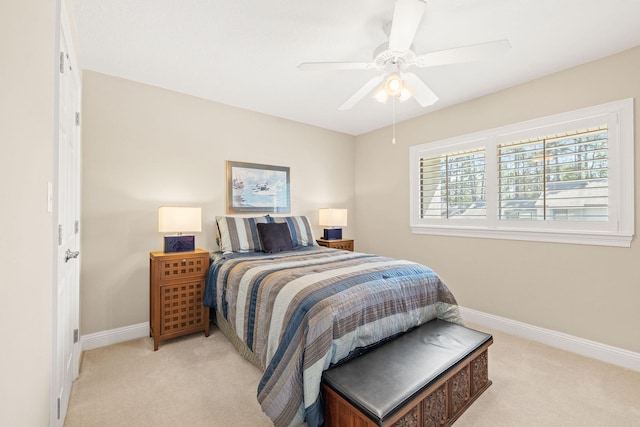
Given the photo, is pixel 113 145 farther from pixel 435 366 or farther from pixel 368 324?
pixel 435 366

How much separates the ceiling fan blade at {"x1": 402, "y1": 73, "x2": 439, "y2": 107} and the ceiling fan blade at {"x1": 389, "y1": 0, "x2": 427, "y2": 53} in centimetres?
30

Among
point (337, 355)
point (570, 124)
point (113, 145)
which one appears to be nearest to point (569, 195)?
point (570, 124)

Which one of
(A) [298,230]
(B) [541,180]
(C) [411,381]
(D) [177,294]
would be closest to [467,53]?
(B) [541,180]

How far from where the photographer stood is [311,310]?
1.60m

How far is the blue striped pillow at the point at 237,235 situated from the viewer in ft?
A: 10.0

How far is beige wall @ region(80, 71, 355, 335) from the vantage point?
2633 millimetres

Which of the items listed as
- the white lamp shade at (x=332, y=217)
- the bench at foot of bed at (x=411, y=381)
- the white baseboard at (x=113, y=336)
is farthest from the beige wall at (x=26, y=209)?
the white lamp shade at (x=332, y=217)

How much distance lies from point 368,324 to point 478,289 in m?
2.12

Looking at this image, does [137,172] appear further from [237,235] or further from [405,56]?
[405,56]

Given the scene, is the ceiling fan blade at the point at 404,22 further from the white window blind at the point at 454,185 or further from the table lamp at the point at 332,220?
the table lamp at the point at 332,220

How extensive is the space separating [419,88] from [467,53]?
46 cm

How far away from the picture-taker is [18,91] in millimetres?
862

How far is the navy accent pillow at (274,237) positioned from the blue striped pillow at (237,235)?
0.08 meters

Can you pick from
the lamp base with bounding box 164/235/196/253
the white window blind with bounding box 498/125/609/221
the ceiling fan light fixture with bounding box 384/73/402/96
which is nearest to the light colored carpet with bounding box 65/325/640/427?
the lamp base with bounding box 164/235/196/253
